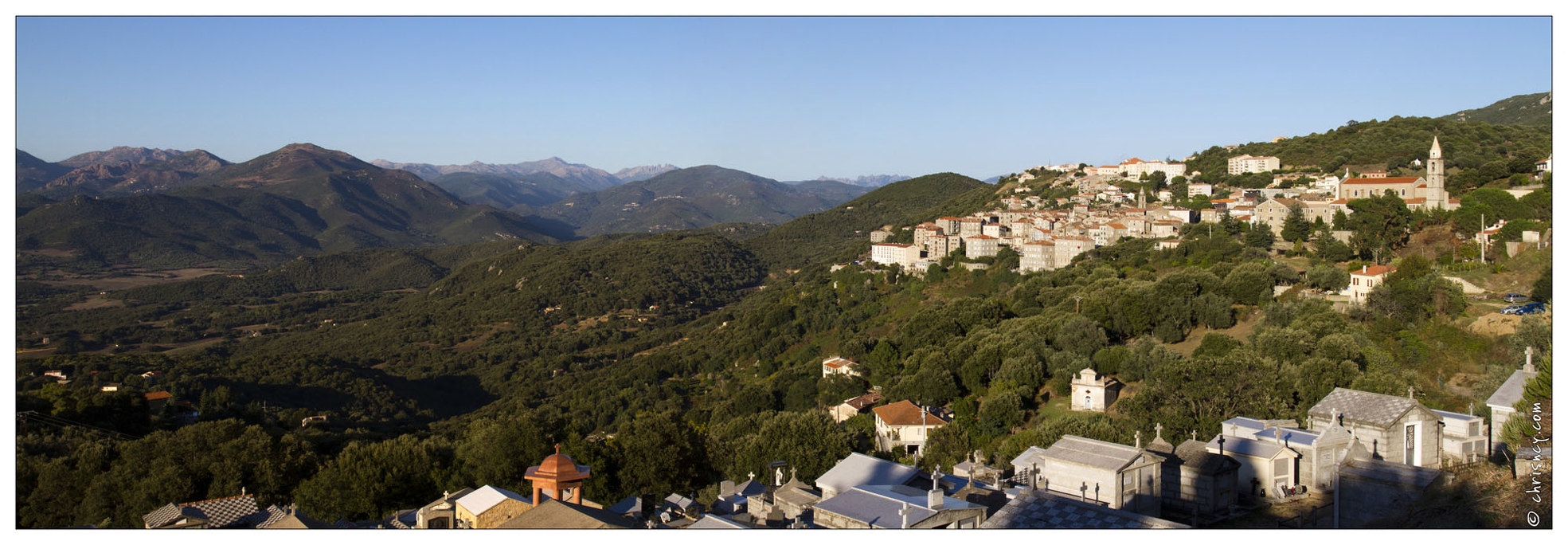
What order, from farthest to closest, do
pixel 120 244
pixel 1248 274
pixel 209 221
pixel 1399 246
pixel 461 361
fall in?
pixel 209 221, pixel 120 244, pixel 461 361, pixel 1399 246, pixel 1248 274

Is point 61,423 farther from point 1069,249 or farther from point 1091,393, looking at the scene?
point 1069,249

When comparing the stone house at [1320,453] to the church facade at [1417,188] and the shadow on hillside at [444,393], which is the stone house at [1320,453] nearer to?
the church facade at [1417,188]

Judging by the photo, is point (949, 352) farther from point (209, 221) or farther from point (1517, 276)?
point (209, 221)

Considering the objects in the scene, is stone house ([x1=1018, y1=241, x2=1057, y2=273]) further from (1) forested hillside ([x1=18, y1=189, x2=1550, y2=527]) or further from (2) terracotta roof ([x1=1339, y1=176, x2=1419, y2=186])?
(2) terracotta roof ([x1=1339, y1=176, x2=1419, y2=186])

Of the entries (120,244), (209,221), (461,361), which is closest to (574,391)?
(461,361)

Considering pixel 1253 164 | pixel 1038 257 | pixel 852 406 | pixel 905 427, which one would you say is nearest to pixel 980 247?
pixel 1038 257

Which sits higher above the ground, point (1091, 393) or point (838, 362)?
point (1091, 393)
